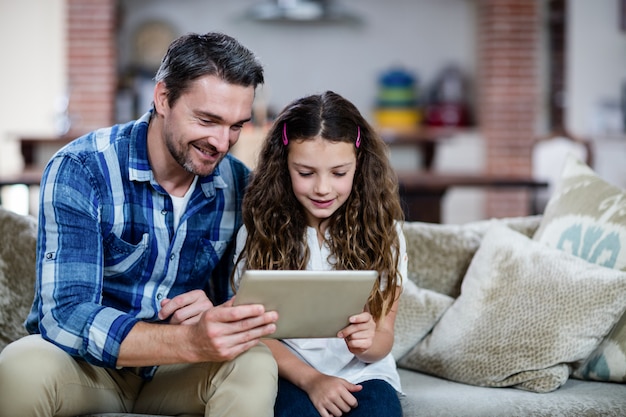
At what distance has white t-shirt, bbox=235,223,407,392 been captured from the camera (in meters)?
1.84

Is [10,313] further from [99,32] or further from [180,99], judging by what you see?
[99,32]

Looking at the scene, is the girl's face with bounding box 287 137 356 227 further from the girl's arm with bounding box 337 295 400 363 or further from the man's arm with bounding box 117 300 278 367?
the man's arm with bounding box 117 300 278 367

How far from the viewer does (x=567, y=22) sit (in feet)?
23.6

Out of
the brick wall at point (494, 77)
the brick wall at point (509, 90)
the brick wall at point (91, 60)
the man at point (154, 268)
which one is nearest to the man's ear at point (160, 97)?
the man at point (154, 268)

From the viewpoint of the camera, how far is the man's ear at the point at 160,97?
72.3 inches

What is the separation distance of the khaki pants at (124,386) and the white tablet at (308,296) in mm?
107

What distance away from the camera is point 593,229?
210 centimetres

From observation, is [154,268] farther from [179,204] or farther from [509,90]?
[509,90]

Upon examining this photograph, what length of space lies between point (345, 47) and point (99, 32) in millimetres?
2422

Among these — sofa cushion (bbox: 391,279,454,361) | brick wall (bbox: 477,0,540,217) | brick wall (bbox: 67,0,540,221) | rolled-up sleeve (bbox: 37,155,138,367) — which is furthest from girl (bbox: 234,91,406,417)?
brick wall (bbox: 477,0,540,217)

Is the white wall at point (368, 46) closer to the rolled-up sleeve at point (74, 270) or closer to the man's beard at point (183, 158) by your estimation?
the man's beard at point (183, 158)

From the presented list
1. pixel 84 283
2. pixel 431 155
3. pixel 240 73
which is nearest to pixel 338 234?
pixel 240 73

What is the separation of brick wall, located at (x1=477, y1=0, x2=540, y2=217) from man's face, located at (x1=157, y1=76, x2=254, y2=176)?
5.55 meters

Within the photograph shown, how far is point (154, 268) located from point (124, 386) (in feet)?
0.83
